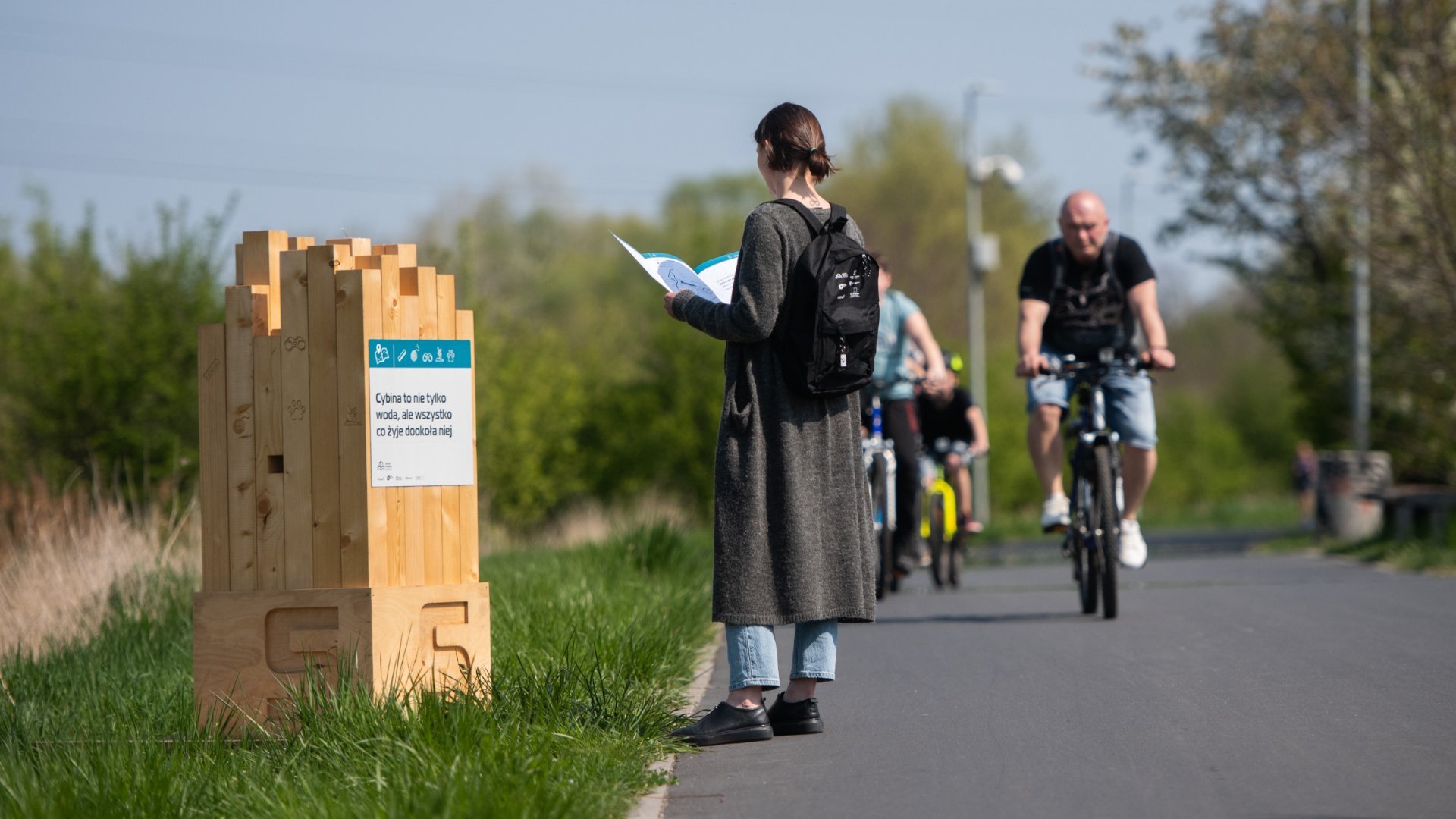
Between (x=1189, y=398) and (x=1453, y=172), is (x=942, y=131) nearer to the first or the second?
(x=1189, y=398)

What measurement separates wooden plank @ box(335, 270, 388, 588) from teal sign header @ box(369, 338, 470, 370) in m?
0.04

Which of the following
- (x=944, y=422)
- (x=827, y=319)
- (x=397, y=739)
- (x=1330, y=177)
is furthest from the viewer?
(x=1330, y=177)

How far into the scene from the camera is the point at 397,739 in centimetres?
437

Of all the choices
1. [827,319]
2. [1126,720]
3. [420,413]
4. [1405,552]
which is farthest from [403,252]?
[1405,552]

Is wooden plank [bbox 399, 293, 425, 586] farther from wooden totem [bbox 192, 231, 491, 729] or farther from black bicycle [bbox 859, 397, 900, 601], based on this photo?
black bicycle [bbox 859, 397, 900, 601]

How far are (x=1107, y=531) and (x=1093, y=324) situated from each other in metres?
1.13

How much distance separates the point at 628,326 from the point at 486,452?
7.11 metres

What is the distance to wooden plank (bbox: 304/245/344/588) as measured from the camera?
5203mm

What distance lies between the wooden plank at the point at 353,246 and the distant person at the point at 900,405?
5.26 m

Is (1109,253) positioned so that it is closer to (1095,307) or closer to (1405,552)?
(1095,307)

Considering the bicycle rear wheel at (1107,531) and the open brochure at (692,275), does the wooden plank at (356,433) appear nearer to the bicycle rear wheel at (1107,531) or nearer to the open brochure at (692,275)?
the open brochure at (692,275)

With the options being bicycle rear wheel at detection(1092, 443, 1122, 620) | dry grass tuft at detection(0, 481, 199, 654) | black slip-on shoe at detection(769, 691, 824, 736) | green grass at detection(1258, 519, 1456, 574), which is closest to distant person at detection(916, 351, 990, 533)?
green grass at detection(1258, 519, 1456, 574)

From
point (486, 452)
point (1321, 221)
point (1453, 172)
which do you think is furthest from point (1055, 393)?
point (486, 452)

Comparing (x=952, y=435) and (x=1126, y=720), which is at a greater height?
(x=952, y=435)
